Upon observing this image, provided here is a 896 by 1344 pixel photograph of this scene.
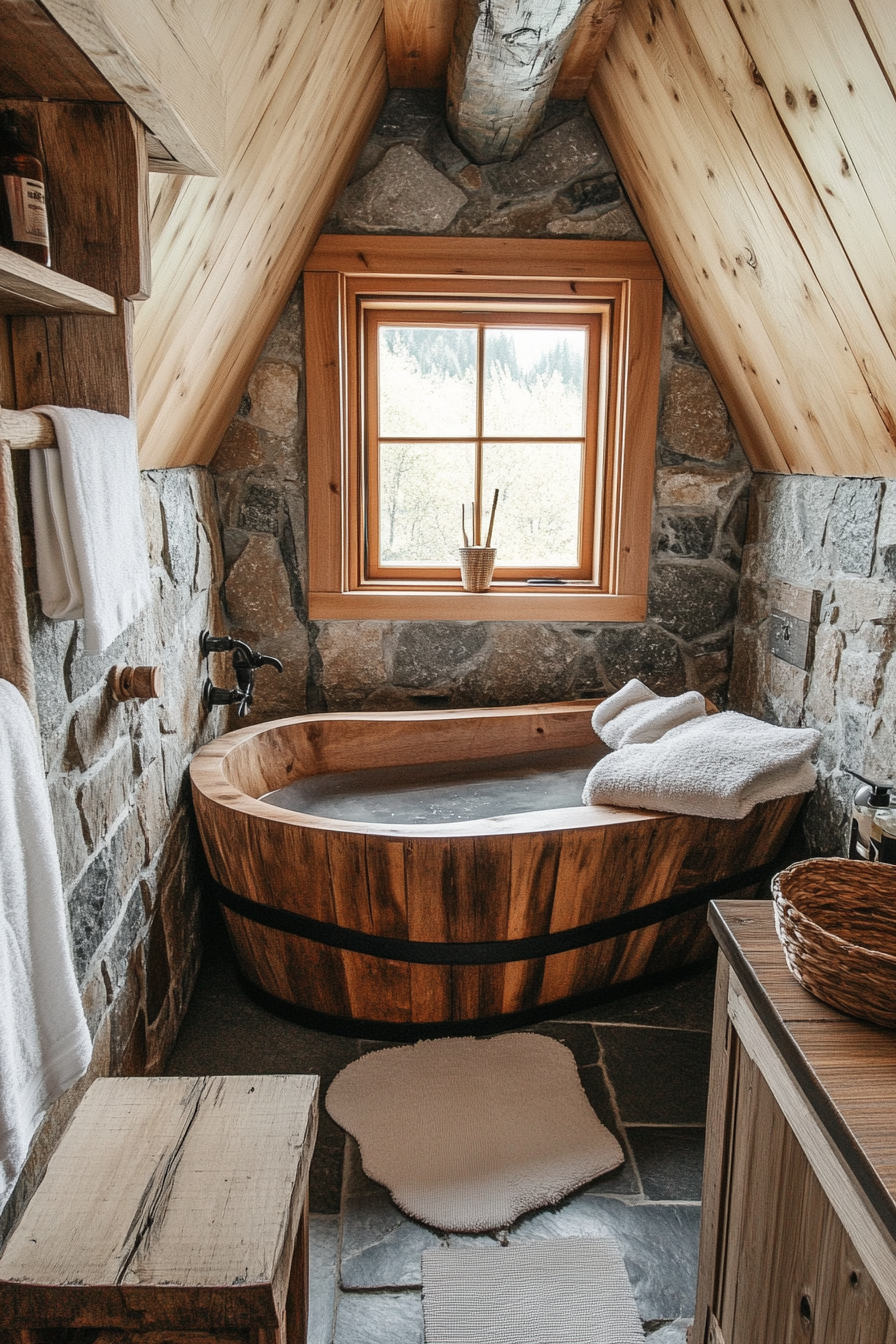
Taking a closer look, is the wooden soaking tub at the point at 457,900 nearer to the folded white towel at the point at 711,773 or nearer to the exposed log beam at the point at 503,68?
the folded white towel at the point at 711,773

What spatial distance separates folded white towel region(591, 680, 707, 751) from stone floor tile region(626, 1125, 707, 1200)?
3.64ft

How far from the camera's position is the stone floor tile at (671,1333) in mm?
1543

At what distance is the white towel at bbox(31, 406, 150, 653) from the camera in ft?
4.20

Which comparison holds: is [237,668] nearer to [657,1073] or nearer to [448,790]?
[448,790]

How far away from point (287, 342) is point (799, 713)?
6.48 feet

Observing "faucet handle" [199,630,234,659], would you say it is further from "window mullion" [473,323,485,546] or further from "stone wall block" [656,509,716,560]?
"stone wall block" [656,509,716,560]

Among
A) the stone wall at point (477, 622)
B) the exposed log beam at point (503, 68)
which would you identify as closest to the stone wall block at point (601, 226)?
the stone wall at point (477, 622)

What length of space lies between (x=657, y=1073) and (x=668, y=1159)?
0.89 feet

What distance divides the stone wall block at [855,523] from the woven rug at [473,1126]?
56.0 inches

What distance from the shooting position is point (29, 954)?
42.8 inches

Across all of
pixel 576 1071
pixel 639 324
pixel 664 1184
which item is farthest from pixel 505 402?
pixel 664 1184

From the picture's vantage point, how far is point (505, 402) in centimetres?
322

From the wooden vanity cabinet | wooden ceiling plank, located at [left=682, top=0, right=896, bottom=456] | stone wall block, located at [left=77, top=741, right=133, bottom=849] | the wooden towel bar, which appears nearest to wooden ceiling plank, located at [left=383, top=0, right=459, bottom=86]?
wooden ceiling plank, located at [left=682, top=0, right=896, bottom=456]

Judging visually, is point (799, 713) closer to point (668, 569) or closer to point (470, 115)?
point (668, 569)
